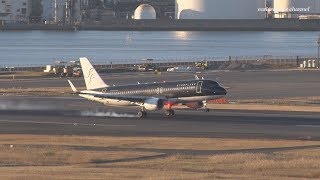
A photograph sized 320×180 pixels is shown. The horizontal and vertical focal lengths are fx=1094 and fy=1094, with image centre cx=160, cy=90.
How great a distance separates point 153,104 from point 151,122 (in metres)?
1.98

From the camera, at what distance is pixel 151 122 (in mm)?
58031

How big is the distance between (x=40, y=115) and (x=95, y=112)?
3.40 meters

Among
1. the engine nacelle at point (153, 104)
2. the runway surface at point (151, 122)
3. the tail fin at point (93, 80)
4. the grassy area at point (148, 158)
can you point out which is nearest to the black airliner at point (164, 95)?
the engine nacelle at point (153, 104)

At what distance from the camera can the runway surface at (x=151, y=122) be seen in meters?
52.4

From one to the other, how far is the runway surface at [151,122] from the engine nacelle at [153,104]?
66cm

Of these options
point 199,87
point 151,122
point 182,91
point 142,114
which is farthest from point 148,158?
point 142,114

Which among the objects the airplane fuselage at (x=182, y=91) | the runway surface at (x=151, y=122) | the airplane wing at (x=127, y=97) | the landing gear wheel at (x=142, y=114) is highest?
the airplane fuselage at (x=182, y=91)

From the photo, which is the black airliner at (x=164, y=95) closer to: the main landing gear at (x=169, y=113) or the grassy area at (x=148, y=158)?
the main landing gear at (x=169, y=113)

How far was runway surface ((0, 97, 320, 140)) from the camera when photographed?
52.4 meters

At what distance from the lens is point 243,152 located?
4403cm

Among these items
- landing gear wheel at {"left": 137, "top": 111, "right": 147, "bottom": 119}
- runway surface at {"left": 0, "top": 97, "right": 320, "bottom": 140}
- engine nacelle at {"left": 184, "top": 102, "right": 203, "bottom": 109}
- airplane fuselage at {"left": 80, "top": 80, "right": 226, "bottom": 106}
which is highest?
airplane fuselage at {"left": 80, "top": 80, "right": 226, "bottom": 106}

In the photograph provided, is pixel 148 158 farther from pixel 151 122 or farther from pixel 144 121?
pixel 144 121

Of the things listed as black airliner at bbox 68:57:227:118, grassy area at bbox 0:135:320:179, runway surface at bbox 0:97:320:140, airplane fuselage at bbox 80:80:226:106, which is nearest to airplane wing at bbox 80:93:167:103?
black airliner at bbox 68:57:227:118

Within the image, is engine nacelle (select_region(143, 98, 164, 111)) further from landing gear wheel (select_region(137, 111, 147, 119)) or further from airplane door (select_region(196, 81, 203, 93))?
airplane door (select_region(196, 81, 203, 93))
